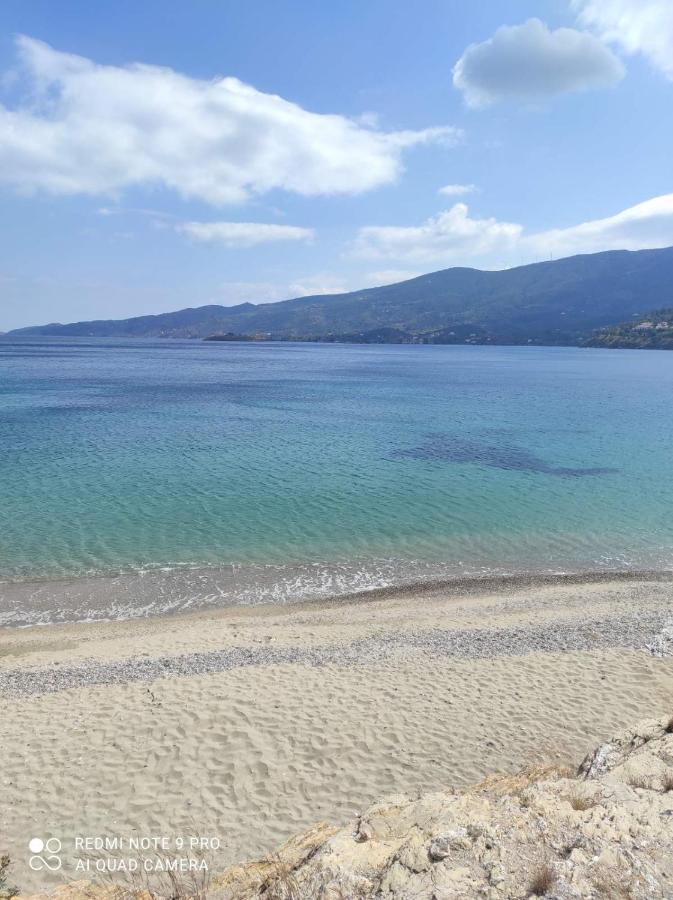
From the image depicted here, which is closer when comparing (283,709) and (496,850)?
(496,850)

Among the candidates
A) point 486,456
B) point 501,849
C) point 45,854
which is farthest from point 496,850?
point 486,456

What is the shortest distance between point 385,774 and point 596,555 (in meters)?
19.0

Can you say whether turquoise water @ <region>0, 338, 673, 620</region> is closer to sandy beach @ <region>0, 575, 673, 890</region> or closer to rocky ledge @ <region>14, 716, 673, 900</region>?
sandy beach @ <region>0, 575, 673, 890</region>

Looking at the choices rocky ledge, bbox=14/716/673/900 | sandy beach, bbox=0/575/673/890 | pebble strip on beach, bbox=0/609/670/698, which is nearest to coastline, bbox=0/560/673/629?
sandy beach, bbox=0/575/673/890

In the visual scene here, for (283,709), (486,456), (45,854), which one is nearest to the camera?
(45,854)

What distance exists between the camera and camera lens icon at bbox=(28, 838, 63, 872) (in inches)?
347

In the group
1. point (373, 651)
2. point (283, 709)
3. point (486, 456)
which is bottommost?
point (373, 651)

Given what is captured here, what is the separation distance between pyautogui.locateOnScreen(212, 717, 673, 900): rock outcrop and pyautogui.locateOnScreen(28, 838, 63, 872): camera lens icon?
3535 mm

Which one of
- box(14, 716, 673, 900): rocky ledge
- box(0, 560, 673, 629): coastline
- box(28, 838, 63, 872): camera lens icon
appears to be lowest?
box(0, 560, 673, 629): coastline

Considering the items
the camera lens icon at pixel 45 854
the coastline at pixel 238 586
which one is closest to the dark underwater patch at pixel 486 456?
the coastline at pixel 238 586

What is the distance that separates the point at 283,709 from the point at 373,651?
13.8 ft

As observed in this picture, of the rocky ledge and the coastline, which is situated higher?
the rocky ledge

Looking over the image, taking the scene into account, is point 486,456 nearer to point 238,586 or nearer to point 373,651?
point 238,586

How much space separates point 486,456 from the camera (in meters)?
44.1
